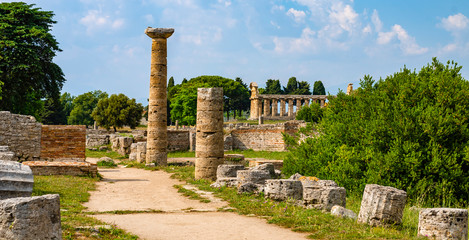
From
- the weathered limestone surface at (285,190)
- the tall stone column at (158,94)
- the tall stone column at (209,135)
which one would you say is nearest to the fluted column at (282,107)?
the tall stone column at (158,94)

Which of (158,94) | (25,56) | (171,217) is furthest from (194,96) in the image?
(171,217)

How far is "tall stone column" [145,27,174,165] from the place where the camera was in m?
23.4

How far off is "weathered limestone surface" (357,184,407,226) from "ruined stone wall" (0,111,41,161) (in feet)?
49.9

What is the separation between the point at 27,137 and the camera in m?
19.4

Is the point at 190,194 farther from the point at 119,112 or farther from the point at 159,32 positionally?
the point at 119,112

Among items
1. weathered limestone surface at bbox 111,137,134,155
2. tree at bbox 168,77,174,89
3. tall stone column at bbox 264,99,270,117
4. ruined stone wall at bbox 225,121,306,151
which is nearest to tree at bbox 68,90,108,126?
tree at bbox 168,77,174,89

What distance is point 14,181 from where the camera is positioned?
8.12 meters

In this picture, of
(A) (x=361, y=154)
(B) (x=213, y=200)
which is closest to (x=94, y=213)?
(B) (x=213, y=200)

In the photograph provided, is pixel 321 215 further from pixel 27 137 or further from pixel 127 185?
pixel 27 137

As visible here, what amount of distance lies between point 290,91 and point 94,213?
278 ft

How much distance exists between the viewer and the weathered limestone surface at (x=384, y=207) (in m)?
8.84

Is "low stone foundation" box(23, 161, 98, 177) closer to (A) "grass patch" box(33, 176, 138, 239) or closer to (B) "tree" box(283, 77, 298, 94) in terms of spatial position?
(A) "grass patch" box(33, 176, 138, 239)

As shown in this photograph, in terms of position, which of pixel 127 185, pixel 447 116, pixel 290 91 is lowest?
pixel 127 185

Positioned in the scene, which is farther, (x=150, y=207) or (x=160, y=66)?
(x=160, y=66)
